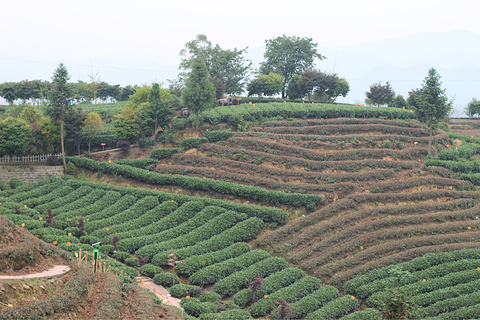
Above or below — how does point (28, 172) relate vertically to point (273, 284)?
above

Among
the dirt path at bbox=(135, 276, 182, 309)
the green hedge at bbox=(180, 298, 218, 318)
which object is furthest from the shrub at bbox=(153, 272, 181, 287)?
the green hedge at bbox=(180, 298, 218, 318)

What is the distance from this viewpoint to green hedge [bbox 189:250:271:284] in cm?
2684

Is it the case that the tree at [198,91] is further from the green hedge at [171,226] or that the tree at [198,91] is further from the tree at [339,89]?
the tree at [339,89]

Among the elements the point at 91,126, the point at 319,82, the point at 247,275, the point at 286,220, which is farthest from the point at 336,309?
the point at 319,82

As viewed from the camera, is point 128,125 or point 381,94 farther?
point 381,94

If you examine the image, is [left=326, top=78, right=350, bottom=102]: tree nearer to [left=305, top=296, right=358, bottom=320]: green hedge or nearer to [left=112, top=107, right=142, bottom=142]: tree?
[left=112, top=107, right=142, bottom=142]: tree

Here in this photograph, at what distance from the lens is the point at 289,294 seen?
2553 cm

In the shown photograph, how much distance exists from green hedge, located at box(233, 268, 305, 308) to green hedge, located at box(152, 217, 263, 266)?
4516mm

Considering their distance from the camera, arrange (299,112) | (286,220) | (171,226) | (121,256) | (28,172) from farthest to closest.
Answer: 1. (299,112)
2. (28,172)
3. (286,220)
4. (171,226)
5. (121,256)

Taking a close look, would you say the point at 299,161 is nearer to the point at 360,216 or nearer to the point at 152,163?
the point at 360,216

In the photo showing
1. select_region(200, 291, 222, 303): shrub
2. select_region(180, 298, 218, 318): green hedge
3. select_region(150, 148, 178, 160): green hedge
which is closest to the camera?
select_region(180, 298, 218, 318): green hedge

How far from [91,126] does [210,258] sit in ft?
71.4

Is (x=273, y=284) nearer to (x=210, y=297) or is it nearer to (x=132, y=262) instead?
(x=210, y=297)

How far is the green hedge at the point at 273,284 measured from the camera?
25.4 m
